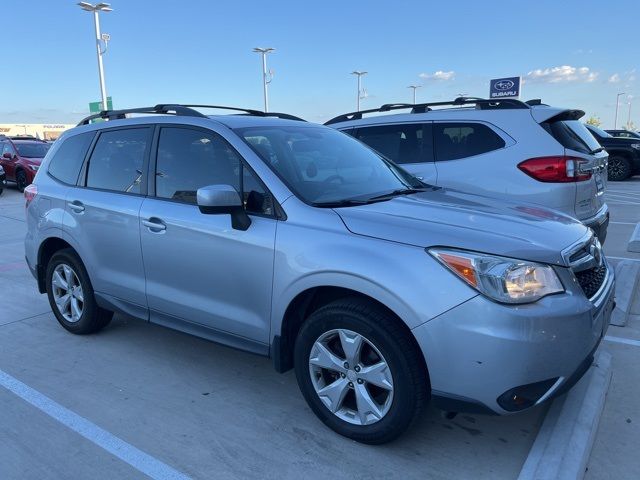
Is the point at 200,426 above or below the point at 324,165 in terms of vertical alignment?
below

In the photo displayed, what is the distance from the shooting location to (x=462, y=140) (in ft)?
17.7

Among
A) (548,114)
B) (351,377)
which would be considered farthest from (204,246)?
(548,114)

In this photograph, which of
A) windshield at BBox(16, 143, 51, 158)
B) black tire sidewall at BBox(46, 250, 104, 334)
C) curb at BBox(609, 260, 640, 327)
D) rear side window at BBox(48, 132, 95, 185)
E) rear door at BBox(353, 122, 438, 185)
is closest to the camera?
black tire sidewall at BBox(46, 250, 104, 334)

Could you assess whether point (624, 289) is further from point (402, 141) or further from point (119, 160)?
point (119, 160)

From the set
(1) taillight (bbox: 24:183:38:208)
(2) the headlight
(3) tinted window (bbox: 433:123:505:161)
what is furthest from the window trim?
(3) tinted window (bbox: 433:123:505:161)

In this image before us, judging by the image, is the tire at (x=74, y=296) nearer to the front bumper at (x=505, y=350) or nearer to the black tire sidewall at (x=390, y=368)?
the black tire sidewall at (x=390, y=368)

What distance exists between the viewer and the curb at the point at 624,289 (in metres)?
4.48

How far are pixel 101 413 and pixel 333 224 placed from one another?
6.08 feet

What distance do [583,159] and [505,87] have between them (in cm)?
3059

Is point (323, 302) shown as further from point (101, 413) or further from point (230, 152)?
point (101, 413)

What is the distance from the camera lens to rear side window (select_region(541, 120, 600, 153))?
4.87 m

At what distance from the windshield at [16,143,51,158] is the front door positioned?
15036 millimetres

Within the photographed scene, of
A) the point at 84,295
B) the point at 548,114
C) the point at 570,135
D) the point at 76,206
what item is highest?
the point at 548,114

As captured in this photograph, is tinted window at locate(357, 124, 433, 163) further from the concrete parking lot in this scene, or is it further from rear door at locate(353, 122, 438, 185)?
the concrete parking lot
